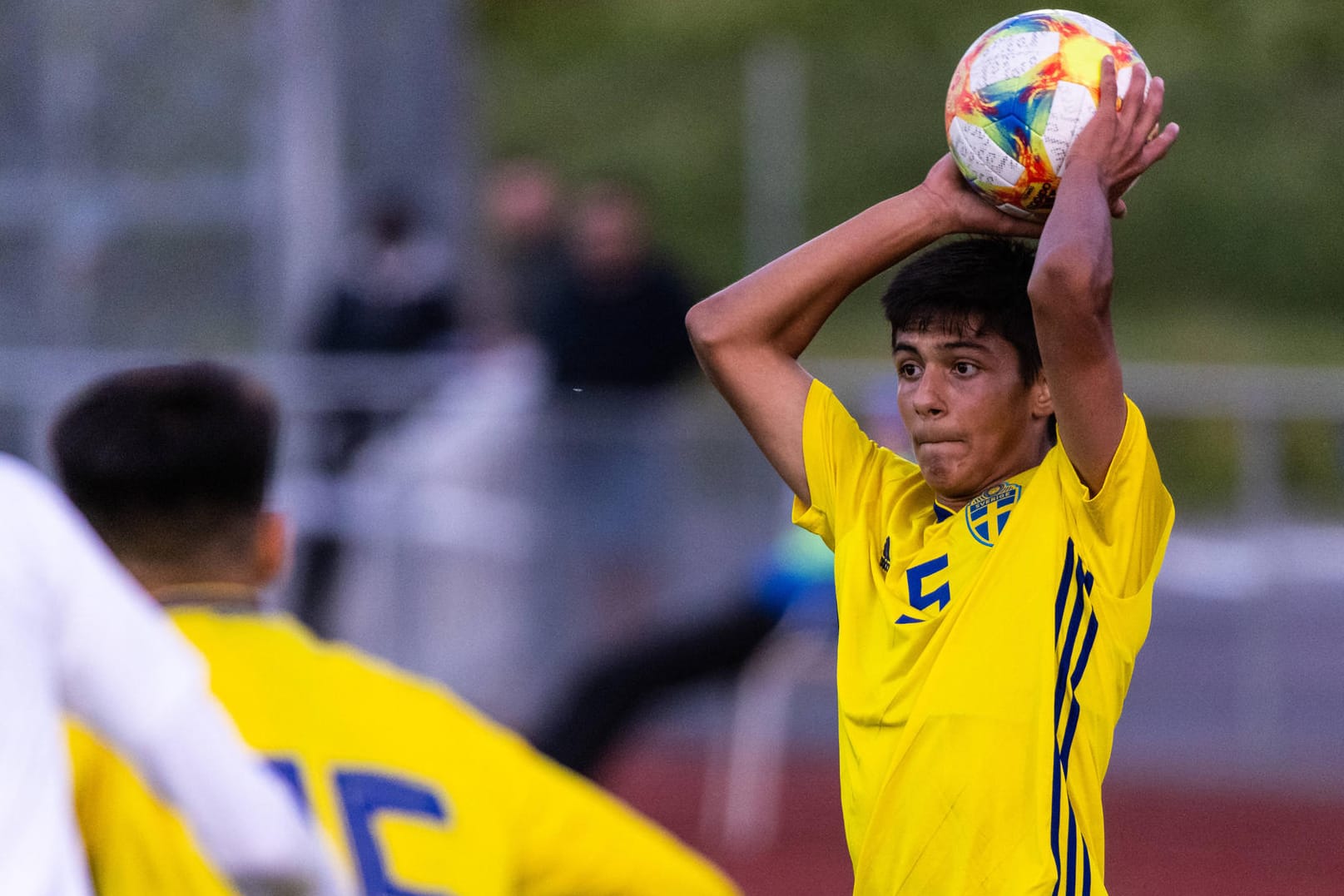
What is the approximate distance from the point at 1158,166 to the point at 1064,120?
39.3 ft

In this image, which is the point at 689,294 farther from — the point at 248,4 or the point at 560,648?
the point at 248,4

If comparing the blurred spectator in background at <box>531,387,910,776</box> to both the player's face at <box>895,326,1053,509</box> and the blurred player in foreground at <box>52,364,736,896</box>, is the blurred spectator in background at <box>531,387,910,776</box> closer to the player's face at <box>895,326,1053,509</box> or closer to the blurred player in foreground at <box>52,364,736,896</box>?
the player's face at <box>895,326,1053,509</box>

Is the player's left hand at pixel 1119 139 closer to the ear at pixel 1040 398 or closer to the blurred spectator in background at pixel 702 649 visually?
the ear at pixel 1040 398

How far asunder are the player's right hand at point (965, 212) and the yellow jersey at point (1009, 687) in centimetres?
40

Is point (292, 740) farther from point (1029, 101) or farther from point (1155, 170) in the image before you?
point (1155, 170)

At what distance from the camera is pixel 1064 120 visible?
2891mm

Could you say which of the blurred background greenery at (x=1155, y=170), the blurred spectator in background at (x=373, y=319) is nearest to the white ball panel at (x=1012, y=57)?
the blurred spectator in background at (x=373, y=319)

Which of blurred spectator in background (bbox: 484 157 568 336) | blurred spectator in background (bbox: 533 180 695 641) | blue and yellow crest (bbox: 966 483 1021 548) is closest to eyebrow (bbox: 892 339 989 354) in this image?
blue and yellow crest (bbox: 966 483 1021 548)

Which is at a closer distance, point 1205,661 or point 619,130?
point 1205,661

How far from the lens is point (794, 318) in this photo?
3172 mm

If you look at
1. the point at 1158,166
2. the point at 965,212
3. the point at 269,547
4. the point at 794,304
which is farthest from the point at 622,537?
the point at 1158,166

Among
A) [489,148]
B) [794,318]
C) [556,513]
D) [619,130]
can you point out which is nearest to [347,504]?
[556,513]

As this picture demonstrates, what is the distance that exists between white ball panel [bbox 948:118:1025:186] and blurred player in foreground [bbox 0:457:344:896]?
1.55 m

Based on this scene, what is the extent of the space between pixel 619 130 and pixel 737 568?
25.2ft
